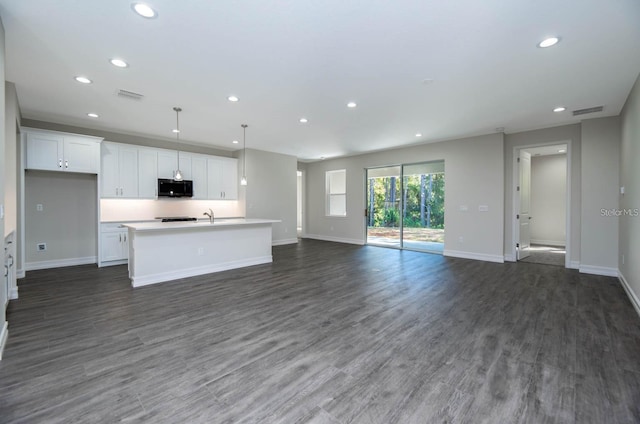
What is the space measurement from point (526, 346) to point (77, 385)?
11.5ft

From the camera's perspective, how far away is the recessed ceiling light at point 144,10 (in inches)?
86.1

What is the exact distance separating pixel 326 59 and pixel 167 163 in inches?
200

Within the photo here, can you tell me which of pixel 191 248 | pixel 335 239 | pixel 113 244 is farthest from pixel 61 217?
pixel 335 239

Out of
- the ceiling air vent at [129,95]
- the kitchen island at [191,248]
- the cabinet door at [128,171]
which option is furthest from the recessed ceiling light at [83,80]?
the cabinet door at [128,171]

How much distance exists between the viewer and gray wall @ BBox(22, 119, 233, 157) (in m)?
5.28

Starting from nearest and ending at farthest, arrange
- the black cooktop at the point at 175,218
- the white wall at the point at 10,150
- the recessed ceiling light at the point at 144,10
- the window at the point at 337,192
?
the recessed ceiling light at the point at 144,10 < the white wall at the point at 10,150 < the black cooktop at the point at 175,218 < the window at the point at 337,192

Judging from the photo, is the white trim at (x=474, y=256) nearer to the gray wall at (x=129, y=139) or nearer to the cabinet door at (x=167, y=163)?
the gray wall at (x=129, y=139)

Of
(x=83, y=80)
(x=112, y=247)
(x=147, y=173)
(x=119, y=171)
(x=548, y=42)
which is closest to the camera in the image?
(x=548, y=42)

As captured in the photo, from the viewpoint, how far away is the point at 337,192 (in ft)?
30.7

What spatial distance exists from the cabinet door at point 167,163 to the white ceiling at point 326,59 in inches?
59.1

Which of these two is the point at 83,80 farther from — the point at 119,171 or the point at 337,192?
the point at 337,192

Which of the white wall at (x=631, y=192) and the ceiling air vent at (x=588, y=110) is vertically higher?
the ceiling air vent at (x=588, y=110)

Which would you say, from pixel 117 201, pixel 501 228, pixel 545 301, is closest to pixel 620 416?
pixel 545 301

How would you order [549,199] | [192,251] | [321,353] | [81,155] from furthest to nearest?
[549,199]
[81,155]
[192,251]
[321,353]
